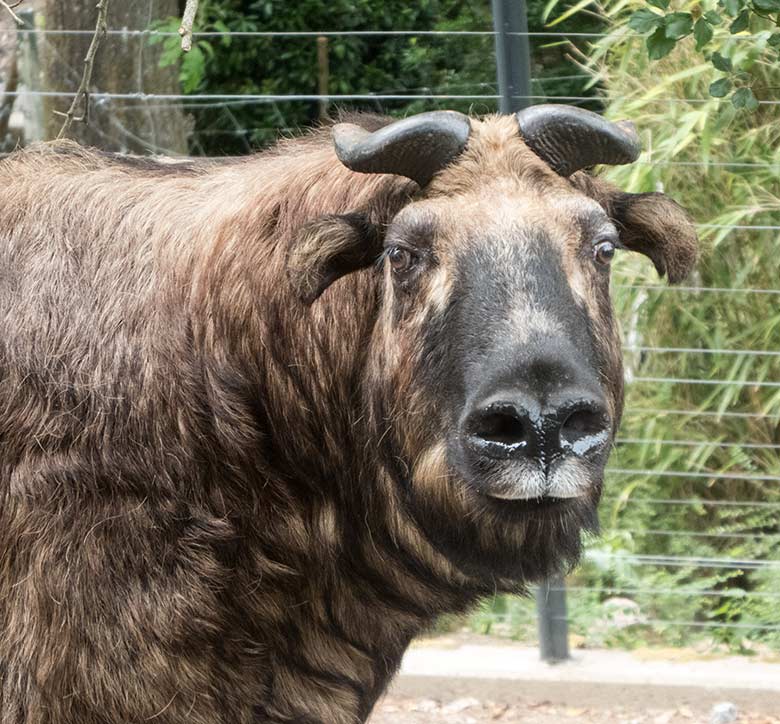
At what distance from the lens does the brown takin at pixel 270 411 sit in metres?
3.96

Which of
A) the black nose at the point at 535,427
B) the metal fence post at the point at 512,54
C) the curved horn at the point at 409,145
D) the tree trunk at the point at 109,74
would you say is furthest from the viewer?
the tree trunk at the point at 109,74

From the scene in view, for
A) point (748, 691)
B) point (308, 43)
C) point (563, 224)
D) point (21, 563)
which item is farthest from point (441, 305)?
point (308, 43)

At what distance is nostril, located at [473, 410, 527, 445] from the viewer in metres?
3.49

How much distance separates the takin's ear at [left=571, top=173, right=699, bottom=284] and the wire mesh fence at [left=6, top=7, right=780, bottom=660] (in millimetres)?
2529

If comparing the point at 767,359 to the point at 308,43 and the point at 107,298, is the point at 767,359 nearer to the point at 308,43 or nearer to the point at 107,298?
the point at 107,298

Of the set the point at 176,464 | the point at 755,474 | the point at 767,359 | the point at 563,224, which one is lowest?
the point at 755,474

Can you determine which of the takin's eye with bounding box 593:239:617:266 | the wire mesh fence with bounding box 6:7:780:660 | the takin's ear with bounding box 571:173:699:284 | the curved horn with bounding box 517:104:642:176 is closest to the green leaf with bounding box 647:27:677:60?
the takin's ear with bounding box 571:173:699:284

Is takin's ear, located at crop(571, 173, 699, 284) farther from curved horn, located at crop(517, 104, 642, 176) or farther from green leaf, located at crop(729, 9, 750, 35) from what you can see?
green leaf, located at crop(729, 9, 750, 35)

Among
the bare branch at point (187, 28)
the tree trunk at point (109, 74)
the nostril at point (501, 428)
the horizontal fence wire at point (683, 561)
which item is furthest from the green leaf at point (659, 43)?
the tree trunk at point (109, 74)

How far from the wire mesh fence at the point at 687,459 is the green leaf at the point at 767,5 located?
8.32 ft

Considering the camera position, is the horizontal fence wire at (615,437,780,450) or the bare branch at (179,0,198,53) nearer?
the bare branch at (179,0,198,53)

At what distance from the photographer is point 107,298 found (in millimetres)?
4371

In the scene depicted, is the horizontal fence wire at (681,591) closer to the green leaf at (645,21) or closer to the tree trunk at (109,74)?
the green leaf at (645,21)

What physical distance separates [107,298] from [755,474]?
4226 mm
